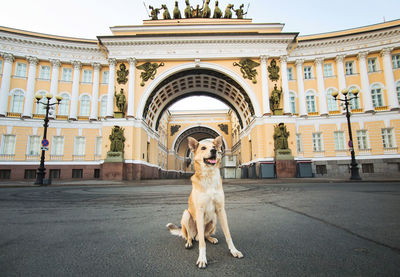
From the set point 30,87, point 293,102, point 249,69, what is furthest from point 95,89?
point 293,102

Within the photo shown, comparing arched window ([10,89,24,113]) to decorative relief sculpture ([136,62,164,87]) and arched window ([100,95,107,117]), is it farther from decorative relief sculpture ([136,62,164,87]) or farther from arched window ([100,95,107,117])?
decorative relief sculpture ([136,62,164,87])

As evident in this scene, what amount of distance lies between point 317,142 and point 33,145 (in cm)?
2855

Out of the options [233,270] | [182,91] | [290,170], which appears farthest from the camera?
[182,91]

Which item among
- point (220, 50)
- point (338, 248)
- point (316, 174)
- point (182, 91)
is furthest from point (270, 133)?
point (338, 248)

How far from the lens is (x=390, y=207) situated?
4312 millimetres

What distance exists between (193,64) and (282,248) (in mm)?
20177

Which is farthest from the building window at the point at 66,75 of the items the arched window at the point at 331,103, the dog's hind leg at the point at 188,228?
the arched window at the point at 331,103

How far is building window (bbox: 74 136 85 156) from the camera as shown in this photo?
2225 centimetres

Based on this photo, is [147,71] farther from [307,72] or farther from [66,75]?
[307,72]

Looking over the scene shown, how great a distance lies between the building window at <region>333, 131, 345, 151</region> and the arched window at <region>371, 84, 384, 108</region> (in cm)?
454

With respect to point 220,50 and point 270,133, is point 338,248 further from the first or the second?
point 220,50

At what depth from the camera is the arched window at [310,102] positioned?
23.2 m

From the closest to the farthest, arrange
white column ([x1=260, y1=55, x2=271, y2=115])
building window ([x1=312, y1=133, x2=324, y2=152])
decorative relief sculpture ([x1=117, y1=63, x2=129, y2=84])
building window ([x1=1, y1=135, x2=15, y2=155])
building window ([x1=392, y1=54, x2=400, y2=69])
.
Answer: white column ([x1=260, y1=55, x2=271, y2=115]) → decorative relief sculpture ([x1=117, y1=63, x2=129, y2=84]) → building window ([x1=1, y1=135, x2=15, y2=155]) → building window ([x1=392, y1=54, x2=400, y2=69]) → building window ([x1=312, y1=133, x2=324, y2=152])

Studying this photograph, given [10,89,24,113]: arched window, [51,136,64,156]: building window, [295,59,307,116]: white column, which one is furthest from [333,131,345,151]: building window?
[10,89,24,113]: arched window
